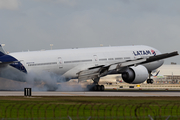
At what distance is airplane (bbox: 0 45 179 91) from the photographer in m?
45.1

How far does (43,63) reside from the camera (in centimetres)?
4662

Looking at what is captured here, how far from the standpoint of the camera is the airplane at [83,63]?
45.1 m

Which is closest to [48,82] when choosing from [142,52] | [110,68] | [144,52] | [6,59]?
[6,59]

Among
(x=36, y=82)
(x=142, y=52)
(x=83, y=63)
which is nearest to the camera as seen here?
(x=36, y=82)

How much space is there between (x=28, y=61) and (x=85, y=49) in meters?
9.17

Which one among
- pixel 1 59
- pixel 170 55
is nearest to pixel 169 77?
pixel 170 55

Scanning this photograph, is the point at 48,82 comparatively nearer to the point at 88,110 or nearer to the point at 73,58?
the point at 73,58

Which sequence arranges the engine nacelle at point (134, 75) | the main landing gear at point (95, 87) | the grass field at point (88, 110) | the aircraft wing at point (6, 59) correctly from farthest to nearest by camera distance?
the main landing gear at point (95, 87)
the engine nacelle at point (134, 75)
the aircraft wing at point (6, 59)
the grass field at point (88, 110)

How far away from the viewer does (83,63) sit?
49.8m

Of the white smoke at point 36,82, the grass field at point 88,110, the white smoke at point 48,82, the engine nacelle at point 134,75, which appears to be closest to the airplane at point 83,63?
the engine nacelle at point 134,75

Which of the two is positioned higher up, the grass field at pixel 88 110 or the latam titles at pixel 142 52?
the latam titles at pixel 142 52

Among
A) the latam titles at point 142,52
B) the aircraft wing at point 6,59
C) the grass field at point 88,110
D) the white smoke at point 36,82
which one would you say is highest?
the latam titles at point 142,52

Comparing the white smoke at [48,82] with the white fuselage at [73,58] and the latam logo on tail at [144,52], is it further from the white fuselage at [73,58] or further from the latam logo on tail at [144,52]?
the latam logo on tail at [144,52]

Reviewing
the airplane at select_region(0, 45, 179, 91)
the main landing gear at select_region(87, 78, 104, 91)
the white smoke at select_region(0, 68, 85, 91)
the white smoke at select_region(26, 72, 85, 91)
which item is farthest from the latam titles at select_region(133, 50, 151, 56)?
the white smoke at select_region(0, 68, 85, 91)
